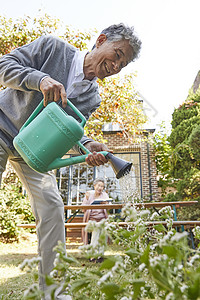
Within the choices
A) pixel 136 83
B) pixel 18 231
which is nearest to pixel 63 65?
pixel 18 231

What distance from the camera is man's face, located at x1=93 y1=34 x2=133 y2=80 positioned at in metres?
1.41

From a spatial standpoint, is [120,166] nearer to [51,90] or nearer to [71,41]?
[51,90]

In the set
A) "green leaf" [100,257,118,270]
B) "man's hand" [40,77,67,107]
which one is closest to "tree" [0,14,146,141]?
"man's hand" [40,77,67,107]

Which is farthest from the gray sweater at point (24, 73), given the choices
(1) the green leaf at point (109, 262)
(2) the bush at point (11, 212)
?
(2) the bush at point (11, 212)

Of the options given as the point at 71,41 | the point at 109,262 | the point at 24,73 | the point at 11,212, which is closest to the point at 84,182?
the point at 11,212

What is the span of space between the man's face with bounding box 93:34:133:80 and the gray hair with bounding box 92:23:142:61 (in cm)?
2

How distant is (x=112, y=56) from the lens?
1408 millimetres

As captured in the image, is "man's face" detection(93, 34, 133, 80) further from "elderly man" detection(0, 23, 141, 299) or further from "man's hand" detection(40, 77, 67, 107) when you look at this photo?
"man's hand" detection(40, 77, 67, 107)

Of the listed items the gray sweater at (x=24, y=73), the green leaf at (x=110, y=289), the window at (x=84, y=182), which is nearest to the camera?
the green leaf at (x=110, y=289)

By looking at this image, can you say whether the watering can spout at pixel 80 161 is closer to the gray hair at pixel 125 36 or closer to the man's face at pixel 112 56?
the man's face at pixel 112 56

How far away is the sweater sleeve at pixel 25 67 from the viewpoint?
3.90 ft

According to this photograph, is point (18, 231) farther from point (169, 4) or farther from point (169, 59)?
point (169, 59)

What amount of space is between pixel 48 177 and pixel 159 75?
39.4 ft

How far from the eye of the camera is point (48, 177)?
4.74ft
